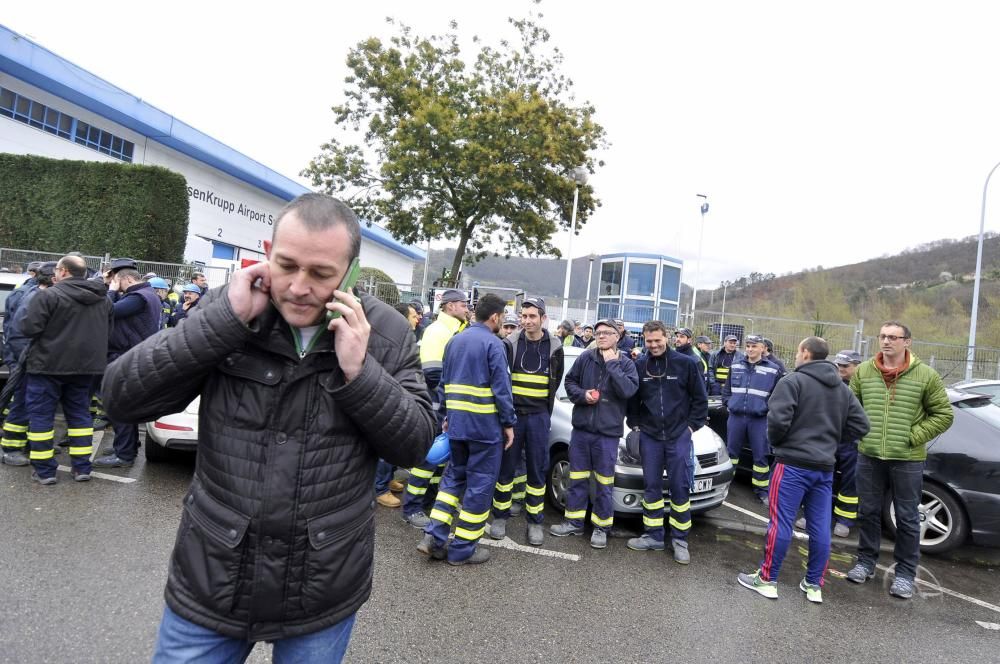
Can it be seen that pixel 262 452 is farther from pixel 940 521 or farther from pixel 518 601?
pixel 940 521

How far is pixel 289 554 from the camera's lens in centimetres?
154

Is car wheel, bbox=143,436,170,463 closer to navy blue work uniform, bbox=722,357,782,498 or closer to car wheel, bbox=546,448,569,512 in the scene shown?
car wheel, bbox=546,448,569,512

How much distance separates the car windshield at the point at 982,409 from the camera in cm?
549

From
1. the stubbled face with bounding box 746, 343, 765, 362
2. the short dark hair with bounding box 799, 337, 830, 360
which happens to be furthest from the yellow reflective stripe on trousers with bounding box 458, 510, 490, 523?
the stubbled face with bounding box 746, 343, 765, 362

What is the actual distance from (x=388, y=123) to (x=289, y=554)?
22567 mm

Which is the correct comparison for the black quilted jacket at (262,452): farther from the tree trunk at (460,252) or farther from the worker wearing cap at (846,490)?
the tree trunk at (460,252)

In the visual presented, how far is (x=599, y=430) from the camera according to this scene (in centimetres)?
516

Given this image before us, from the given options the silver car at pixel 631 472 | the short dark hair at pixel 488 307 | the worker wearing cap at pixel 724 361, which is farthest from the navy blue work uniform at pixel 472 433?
the worker wearing cap at pixel 724 361

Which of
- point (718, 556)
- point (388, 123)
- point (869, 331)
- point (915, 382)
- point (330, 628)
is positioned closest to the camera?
point (330, 628)

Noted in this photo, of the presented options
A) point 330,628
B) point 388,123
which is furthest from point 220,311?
point 388,123

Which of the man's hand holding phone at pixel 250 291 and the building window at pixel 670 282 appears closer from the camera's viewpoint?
the man's hand holding phone at pixel 250 291

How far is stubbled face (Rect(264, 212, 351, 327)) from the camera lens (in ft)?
4.68

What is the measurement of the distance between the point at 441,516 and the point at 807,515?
8.88 ft

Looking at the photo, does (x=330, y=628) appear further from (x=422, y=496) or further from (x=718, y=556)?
(x=718, y=556)
